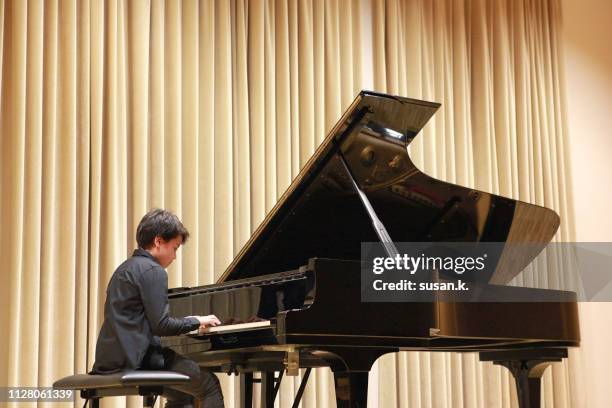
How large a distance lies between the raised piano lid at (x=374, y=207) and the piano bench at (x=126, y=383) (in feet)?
1.99

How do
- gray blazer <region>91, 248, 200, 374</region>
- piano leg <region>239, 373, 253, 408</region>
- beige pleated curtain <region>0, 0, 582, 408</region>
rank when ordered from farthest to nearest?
beige pleated curtain <region>0, 0, 582, 408</region> → piano leg <region>239, 373, 253, 408</region> → gray blazer <region>91, 248, 200, 374</region>

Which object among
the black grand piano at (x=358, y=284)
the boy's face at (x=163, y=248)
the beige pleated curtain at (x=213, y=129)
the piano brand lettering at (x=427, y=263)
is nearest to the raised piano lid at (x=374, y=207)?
the black grand piano at (x=358, y=284)

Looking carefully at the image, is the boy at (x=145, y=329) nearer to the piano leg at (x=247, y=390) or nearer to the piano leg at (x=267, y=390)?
the piano leg at (x=267, y=390)

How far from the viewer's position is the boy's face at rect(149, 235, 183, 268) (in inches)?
144

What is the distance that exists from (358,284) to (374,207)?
2.48 ft

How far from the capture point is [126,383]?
10.7ft

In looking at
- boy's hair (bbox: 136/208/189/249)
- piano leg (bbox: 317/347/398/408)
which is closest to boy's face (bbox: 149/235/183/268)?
boy's hair (bbox: 136/208/189/249)

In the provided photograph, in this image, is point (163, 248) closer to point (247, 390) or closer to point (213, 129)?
point (247, 390)

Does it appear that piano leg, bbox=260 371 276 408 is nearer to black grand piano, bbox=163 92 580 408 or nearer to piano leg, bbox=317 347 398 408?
black grand piano, bbox=163 92 580 408

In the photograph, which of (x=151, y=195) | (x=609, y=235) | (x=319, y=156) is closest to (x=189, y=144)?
(x=151, y=195)

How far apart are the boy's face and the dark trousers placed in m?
0.38

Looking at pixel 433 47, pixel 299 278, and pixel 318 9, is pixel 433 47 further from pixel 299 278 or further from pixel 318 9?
pixel 299 278

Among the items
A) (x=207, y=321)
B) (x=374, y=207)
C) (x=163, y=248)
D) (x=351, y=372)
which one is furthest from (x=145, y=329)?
(x=374, y=207)

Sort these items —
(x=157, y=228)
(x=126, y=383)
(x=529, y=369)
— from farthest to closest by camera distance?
(x=529, y=369), (x=157, y=228), (x=126, y=383)
